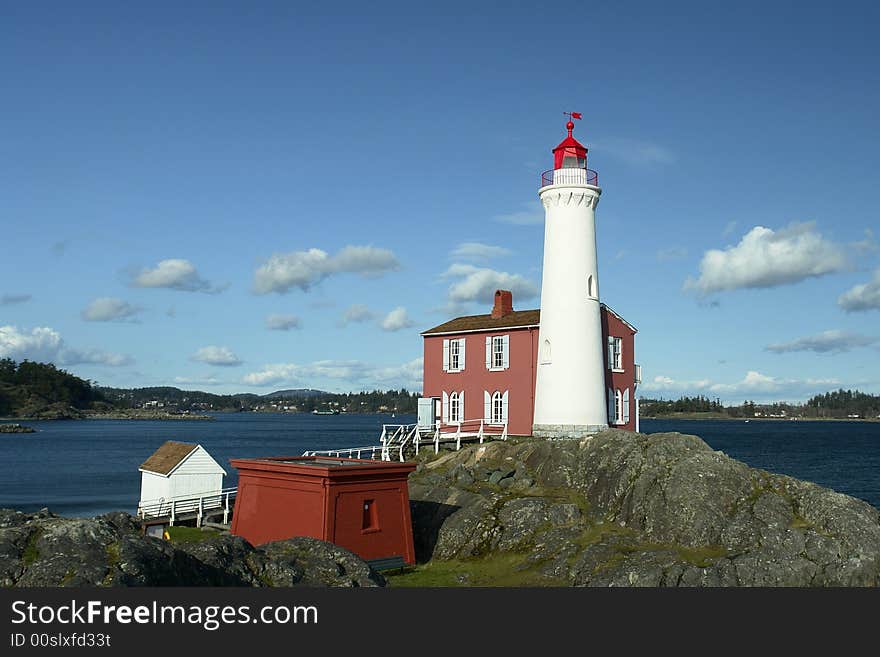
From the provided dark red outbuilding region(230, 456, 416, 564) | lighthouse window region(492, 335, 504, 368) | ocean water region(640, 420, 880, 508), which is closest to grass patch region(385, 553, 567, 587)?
dark red outbuilding region(230, 456, 416, 564)

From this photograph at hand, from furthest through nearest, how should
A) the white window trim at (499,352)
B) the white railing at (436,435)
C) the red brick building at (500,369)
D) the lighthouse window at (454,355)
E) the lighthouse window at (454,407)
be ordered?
the lighthouse window at (454,355) → the lighthouse window at (454,407) → the white window trim at (499,352) → the red brick building at (500,369) → the white railing at (436,435)

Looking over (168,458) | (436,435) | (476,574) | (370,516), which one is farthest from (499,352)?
(168,458)

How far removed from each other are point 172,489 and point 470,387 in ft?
48.2

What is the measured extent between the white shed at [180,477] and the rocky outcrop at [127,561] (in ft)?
84.0

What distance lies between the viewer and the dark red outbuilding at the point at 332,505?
2486 cm

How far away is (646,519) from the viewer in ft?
86.9

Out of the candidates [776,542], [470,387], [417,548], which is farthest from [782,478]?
[470,387]

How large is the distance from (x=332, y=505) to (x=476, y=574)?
4.88 m

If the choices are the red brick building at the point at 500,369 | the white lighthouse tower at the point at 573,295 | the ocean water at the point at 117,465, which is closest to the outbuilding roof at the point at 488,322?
the red brick building at the point at 500,369

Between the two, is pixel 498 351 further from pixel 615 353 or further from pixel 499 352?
pixel 615 353

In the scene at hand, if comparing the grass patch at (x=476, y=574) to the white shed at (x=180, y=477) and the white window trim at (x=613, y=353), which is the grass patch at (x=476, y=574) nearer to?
the white shed at (x=180, y=477)

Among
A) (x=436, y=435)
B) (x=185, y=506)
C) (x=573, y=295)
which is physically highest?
(x=573, y=295)

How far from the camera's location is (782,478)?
27.7 meters

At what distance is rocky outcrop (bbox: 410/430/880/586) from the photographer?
2259cm
